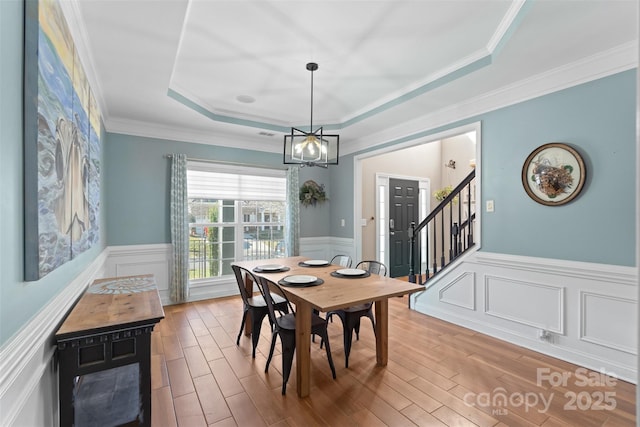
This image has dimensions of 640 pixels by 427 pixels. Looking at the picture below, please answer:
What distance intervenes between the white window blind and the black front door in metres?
2.22

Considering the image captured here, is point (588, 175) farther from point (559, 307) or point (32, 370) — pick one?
point (32, 370)

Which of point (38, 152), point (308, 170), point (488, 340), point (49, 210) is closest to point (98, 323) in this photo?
point (49, 210)

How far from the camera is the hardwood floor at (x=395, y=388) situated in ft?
6.38

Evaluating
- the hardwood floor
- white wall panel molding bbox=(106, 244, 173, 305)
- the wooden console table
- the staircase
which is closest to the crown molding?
the staircase

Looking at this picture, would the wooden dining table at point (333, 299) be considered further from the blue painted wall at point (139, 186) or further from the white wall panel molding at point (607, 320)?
the blue painted wall at point (139, 186)

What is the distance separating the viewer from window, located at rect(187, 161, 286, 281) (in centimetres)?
464

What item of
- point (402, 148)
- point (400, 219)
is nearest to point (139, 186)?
point (402, 148)

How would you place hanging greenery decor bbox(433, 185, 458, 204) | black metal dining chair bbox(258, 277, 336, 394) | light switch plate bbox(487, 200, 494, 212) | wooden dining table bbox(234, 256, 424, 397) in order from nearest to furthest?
1. wooden dining table bbox(234, 256, 424, 397)
2. black metal dining chair bbox(258, 277, 336, 394)
3. light switch plate bbox(487, 200, 494, 212)
4. hanging greenery decor bbox(433, 185, 458, 204)

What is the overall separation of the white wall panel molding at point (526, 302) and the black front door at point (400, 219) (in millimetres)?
2695

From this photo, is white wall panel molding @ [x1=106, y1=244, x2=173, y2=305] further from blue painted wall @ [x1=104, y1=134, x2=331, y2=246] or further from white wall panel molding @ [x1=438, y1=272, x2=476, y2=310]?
white wall panel molding @ [x1=438, y1=272, x2=476, y2=310]

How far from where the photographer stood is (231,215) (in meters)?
4.95

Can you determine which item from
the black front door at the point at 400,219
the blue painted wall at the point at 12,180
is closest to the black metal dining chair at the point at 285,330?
the blue painted wall at the point at 12,180

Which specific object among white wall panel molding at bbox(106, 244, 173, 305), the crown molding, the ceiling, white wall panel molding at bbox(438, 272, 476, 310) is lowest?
white wall panel molding at bbox(438, 272, 476, 310)

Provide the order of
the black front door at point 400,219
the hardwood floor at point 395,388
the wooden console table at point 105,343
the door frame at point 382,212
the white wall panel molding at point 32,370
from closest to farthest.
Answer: the white wall panel molding at point 32,370 → the wooden console table at point 105,343 → the hardwood floor at point 395,388 → the door frame at point 382,212 → the black front door at point 400,219
